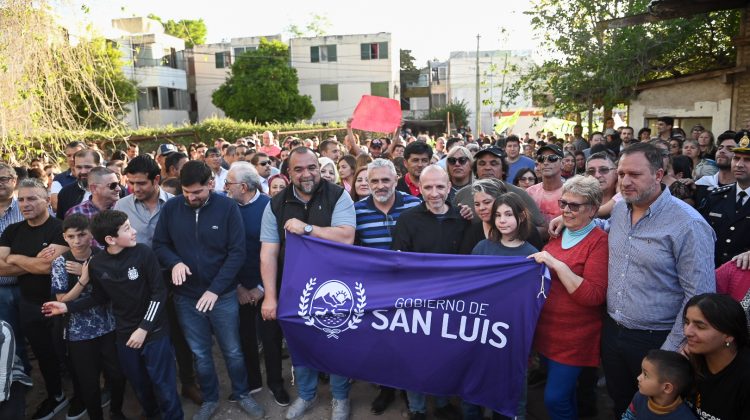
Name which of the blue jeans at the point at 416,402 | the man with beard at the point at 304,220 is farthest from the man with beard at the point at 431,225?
the man with beard at the point at 304,220

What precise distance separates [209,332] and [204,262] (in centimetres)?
65

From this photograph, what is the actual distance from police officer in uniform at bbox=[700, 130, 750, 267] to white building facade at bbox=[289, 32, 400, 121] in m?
39.9

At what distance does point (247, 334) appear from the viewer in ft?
15.3

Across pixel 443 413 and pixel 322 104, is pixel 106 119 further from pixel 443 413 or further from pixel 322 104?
pixel 322 104

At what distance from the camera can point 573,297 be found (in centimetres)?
330

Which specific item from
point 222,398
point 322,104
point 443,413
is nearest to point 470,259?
point 443,413

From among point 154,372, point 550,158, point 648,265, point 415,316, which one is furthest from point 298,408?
point 550,158

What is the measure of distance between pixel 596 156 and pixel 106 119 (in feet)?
22.7

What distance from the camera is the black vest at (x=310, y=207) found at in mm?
4098

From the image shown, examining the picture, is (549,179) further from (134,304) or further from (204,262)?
(134,304)

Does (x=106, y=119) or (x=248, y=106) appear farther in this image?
(x=248, y=106)

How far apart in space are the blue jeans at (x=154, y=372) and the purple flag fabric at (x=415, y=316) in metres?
0.96

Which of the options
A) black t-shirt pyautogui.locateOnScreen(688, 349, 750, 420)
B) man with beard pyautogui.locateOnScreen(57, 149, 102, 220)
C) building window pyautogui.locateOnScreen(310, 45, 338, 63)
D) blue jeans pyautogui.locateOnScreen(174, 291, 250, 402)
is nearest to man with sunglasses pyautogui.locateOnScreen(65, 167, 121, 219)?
man with beard pyautogui.locateOnScreen(57, 149, 102, 220)

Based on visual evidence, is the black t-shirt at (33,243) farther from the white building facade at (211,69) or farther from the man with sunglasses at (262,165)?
the white building facade at (211,69)
